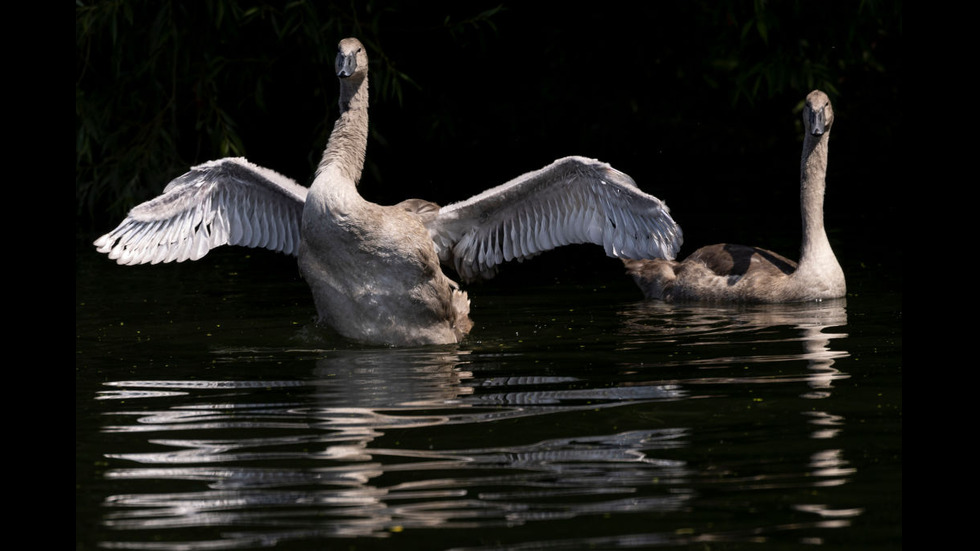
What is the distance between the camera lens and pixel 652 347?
32.2ft

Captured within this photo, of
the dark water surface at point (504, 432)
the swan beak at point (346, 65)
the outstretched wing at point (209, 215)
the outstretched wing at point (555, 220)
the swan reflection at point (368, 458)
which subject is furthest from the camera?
the outstretched wing at point (209, 215)

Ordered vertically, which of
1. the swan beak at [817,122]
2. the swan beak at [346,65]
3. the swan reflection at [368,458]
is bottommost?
the swan reflection at [368,458]

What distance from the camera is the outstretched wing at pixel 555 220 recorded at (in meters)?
10.5

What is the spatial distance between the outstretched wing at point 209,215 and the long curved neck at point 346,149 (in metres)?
0.82

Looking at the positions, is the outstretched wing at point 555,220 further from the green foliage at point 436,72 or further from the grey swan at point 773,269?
the green foliage at point 436,72

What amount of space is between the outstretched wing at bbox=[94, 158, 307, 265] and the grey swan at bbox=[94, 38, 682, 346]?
0.4 inches

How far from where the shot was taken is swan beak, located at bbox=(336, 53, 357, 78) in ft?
33.2

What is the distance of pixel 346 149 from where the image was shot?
10438 mm

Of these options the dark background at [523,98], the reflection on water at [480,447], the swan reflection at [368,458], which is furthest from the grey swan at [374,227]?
the dark background at [523,98]

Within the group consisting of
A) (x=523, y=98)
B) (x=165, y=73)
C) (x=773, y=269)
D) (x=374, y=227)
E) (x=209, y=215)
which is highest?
(x=523, y=98)

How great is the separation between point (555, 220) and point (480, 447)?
478 centimetres

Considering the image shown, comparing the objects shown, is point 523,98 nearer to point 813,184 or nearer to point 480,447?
point 813,184

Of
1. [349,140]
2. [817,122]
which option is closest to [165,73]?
[349,140]

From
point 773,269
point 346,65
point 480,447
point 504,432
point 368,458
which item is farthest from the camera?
point 773,269
